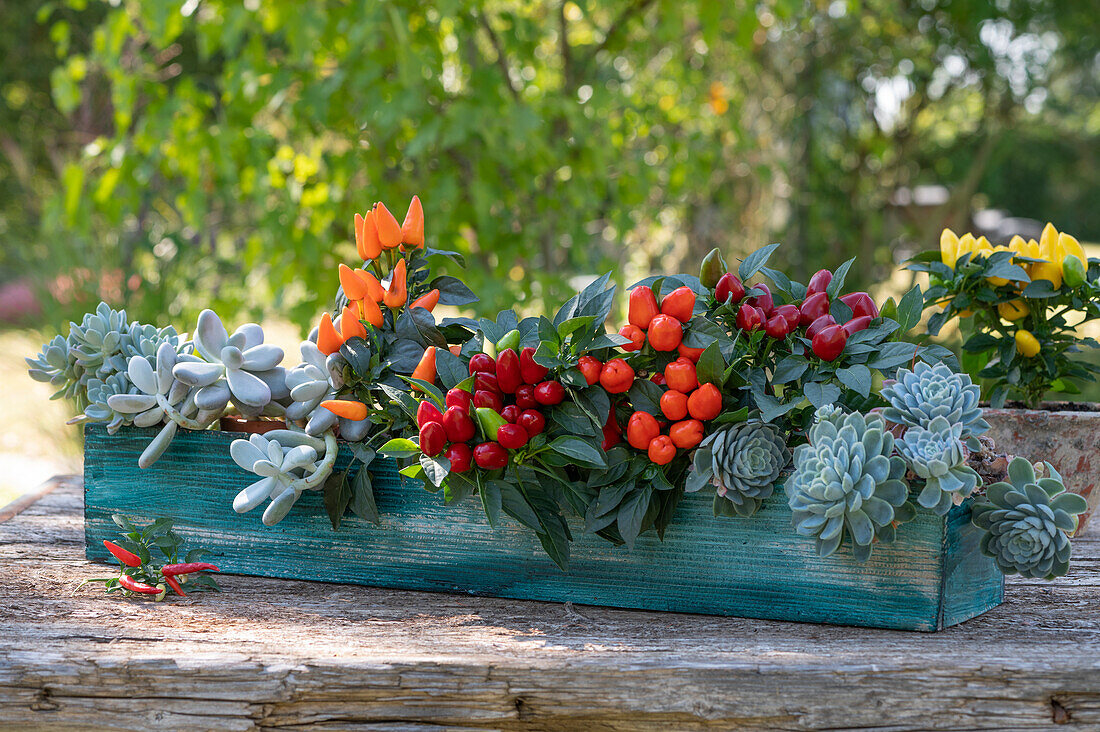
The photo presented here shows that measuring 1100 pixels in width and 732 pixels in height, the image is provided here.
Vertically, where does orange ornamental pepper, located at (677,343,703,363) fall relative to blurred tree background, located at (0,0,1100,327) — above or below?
below

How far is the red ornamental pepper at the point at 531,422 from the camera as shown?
2.07ft

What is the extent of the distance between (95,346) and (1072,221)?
1104cm

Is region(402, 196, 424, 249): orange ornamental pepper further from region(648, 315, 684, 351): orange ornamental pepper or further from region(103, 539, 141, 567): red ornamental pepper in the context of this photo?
region(103, 539, 141, 567): red ornamental pepper

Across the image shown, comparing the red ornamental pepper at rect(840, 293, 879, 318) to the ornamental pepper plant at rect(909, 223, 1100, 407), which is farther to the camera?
the ornamental pepper plant at rect(909, 223, 1100, 407)

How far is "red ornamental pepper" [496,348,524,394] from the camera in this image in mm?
637

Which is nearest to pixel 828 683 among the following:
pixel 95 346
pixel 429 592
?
pixel 429 592

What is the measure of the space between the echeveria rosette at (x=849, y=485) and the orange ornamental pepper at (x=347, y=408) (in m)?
0.35

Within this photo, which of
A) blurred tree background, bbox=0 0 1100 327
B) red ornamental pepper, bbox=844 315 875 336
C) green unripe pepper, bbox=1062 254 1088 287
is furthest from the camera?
blurred tree background, bbox=0 0 1100 327

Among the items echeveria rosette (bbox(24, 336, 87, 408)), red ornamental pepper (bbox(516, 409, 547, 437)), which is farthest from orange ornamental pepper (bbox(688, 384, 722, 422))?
echeveria rosette (bbox(24, 336, 87, 408))

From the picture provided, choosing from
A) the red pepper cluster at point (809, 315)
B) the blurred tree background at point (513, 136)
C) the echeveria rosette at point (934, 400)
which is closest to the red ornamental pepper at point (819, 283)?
the red pepper cluster at point (809, 315)

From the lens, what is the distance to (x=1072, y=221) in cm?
959

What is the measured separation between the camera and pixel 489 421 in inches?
24.6

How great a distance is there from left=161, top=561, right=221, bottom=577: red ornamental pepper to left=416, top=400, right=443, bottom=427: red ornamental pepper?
0.90 feet

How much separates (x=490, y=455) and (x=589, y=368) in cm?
10
